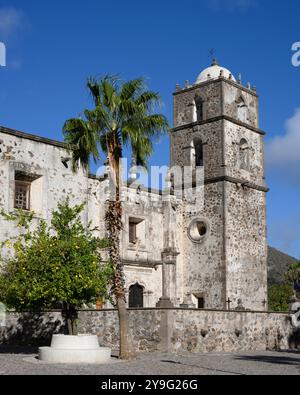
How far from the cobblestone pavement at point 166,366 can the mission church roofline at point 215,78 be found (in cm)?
1801

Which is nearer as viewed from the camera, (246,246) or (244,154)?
(246,246)

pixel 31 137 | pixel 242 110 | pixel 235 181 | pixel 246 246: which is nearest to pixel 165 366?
pixel 31 137

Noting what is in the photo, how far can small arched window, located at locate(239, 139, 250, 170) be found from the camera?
3359 cm

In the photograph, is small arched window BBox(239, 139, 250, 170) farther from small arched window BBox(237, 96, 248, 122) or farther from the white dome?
the white dome

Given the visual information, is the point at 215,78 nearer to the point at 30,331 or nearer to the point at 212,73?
the point at 212,73

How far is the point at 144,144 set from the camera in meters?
18.2

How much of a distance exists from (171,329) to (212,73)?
1798cm

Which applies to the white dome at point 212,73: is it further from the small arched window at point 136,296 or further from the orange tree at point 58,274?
the orange tree at point 58,274

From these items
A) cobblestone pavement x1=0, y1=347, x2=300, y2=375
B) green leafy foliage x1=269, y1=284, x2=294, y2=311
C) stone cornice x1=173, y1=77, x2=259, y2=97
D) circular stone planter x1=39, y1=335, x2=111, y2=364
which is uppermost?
Answer: stone cornice x1=173, y1=77, x2=259, y2=97

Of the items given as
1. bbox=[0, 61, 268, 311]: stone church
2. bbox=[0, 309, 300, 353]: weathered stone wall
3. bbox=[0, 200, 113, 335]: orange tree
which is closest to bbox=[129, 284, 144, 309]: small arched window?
bbox=[0, 61, 268, 311]: stone church

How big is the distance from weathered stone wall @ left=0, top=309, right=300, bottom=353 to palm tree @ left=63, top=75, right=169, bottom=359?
8.11 feet

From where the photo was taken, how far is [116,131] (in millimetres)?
18188

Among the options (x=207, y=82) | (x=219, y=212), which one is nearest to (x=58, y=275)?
(x=219, y=212)

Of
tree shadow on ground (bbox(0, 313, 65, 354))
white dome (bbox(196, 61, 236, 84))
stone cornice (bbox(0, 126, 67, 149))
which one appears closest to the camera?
tree shadow on ground (bbox(0, 313, 65, 354))
